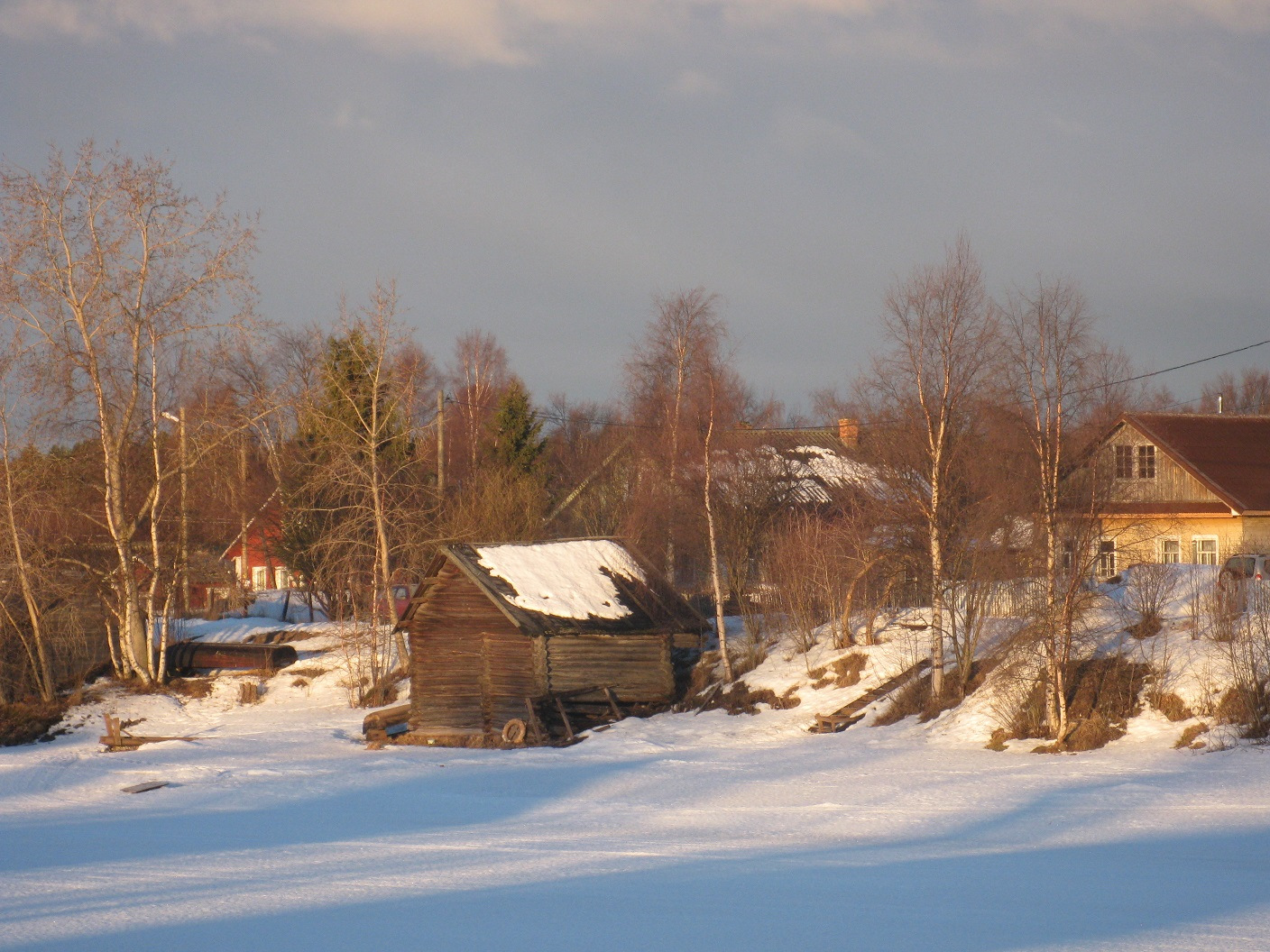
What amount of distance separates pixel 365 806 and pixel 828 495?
91.2 ft

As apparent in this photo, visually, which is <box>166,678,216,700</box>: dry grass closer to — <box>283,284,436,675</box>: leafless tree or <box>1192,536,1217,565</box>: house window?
<box>283,284,436,675</box>: leafless tree

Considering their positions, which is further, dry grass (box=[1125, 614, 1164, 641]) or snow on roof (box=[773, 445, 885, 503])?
snow on roof (box=[773, 445, 885, 503])

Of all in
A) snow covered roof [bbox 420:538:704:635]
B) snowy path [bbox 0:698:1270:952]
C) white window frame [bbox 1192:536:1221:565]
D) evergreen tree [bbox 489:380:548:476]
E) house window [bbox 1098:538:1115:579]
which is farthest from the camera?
evergreen tree [bbox 489:380:548:476]

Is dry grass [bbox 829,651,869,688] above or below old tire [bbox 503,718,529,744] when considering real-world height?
above

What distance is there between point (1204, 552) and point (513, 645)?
2296 centimetres

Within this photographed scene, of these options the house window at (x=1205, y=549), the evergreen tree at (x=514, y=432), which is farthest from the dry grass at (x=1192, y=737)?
the evergreen tree at (x=514, y=432)

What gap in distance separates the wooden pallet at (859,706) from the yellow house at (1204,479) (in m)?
11.9

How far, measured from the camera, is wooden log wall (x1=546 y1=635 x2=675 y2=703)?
86.8 feet

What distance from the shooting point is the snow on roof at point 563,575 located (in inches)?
1057

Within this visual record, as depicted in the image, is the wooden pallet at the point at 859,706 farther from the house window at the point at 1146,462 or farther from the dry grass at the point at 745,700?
the house window at the point at 1146,462

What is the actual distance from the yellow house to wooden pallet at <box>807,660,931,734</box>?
1190 cm

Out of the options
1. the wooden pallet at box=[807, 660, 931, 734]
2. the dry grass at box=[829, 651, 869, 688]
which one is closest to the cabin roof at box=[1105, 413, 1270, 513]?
the dry grass at box=[829, 651, 869, 688]

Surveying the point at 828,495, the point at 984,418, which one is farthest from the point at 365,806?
the point at 828,495

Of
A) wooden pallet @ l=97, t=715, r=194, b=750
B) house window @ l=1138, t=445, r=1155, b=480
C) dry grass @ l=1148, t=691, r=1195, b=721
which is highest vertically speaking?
house window @ l=1138, t=445, r=1155, b=480
